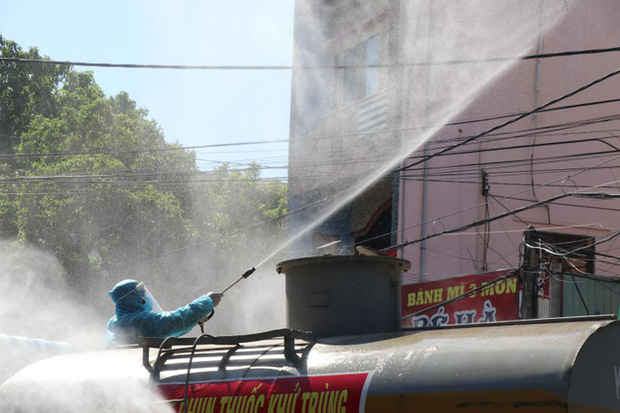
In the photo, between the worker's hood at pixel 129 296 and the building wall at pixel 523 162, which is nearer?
the worker's hood at pixel 129 296

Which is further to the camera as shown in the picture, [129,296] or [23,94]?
[23,94]

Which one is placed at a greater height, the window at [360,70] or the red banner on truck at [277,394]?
the window at [360,70]

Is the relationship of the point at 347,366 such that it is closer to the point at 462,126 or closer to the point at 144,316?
the point at 144,316

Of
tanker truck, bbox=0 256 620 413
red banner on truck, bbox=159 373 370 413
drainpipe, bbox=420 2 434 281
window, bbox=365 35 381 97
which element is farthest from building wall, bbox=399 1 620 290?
red banner on truck, bbox=159 373 370 413

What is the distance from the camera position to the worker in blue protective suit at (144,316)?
18.1 ft

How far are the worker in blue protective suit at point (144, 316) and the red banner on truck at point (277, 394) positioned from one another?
1.16 metres

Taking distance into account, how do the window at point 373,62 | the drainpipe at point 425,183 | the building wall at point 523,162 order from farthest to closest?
the window at point 373,62 < the building wall at point 523,162 < the drainpipe at point 425,183

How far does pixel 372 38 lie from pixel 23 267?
9.87 m

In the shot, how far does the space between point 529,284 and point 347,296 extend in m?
7.33

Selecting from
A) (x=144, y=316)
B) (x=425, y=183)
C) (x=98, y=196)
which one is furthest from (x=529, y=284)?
(x=98, y=196)

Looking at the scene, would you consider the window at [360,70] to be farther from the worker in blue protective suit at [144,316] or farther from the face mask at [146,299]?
the worker in blue protective suit at [144,316]

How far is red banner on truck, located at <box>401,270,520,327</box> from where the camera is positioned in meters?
12.1

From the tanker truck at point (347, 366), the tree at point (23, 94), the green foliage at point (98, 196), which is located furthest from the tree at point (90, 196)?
the tanker truck at point (347, 366)

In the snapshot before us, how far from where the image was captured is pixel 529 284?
1148 cm
